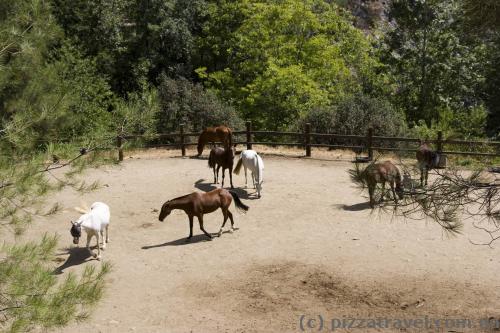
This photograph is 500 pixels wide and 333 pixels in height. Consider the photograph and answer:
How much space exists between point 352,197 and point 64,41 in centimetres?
1836

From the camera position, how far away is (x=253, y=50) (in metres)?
28.1

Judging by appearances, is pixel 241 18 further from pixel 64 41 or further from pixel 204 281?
pixel 204 281

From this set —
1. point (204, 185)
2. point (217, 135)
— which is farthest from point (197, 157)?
point (204, 185)

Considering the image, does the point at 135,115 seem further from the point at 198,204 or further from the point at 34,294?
the point at 198,204

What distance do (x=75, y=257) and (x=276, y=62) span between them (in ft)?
61.3

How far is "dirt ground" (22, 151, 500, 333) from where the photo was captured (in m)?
8.46

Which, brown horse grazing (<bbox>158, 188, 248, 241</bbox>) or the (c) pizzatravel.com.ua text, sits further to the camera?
brown horse grazing (<bbox>158, 188, 248, 241</bbox>)

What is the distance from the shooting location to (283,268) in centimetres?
1014

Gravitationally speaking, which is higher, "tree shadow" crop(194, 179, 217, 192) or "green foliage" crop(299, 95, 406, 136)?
"green foliage" crop(299, 95, 406, 136)

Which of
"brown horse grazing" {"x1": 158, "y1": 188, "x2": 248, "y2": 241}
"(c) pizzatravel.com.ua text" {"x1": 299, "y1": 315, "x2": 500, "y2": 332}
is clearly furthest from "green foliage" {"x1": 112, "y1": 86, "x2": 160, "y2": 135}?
"brown horse grazing" {"x1": 158, "y1": 188, "x2": 248, "y2": 241}

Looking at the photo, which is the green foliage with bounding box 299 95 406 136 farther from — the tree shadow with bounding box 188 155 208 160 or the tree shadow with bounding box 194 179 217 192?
the tree shadow with bounding box 194 179 217 192

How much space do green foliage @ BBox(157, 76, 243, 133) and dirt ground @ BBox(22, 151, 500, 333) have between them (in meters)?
10.1

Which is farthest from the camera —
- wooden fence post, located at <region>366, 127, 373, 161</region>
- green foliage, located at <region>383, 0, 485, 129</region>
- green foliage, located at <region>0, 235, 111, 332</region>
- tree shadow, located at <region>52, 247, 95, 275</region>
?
green foliage, located at <region>383, 0, 485, 129</region>

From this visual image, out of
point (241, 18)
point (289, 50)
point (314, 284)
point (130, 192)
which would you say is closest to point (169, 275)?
point (314, 284)
